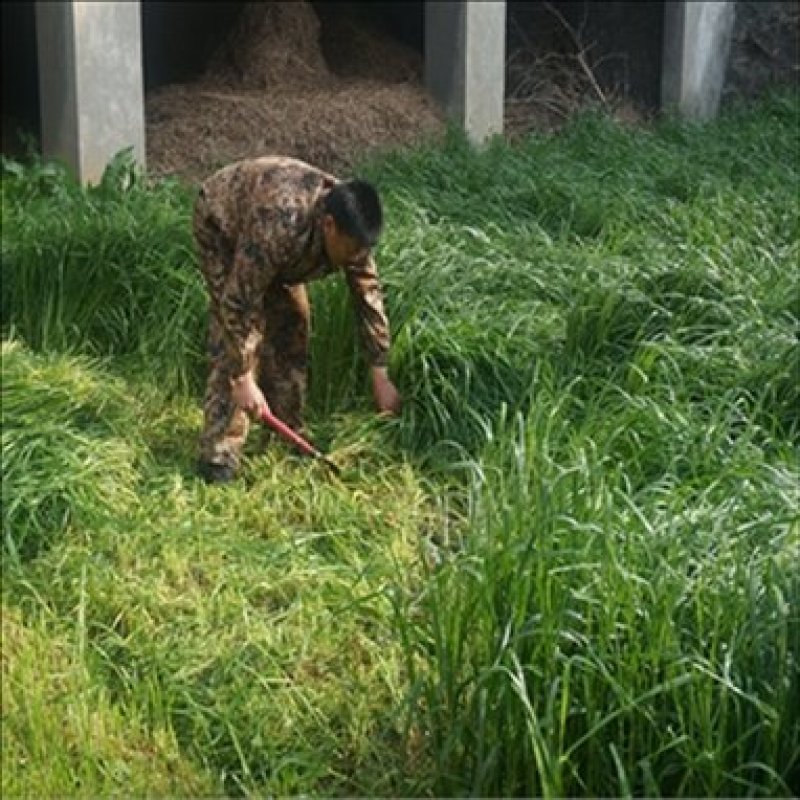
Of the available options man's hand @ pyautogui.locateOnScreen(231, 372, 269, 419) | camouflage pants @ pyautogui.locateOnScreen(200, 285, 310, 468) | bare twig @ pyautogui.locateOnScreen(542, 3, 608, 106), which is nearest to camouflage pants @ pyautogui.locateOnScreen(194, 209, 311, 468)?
camouflage pants @ pyautogui.locateOnScreen(200, 285, 310, 468)

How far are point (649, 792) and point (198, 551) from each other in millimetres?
1826

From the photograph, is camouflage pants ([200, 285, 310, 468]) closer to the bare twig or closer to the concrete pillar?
the concrete pillar

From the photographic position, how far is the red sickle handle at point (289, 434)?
211 inches

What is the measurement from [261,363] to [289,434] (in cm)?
45

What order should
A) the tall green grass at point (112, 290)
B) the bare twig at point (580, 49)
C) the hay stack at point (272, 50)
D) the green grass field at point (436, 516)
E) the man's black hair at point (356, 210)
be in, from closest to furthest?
1. the green grass field at point (436, 516)
2. the man's black hair at point (356, 210)
3. the tall green grass at point (112, 290)
4. the hay stack at point (272, 50)
5. the bare twig at point (580, 49)

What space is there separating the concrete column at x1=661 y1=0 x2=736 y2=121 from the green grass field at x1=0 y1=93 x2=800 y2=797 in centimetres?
339

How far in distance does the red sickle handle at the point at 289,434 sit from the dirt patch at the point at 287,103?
310 cm

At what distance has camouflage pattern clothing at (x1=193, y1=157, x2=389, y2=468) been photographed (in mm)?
5254

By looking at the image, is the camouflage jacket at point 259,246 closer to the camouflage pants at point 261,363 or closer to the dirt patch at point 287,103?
the camouflage pants at point 261,363

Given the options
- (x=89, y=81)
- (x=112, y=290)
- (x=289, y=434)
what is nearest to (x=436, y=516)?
(x=289, y=434)

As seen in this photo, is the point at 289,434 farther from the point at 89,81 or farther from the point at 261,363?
the point at 89,81

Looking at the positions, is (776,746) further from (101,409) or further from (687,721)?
(101,409)

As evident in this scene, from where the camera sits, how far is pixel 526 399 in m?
5.61

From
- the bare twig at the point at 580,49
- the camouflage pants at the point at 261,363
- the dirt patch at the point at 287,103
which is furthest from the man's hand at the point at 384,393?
the bare twig at the point at 580,49
